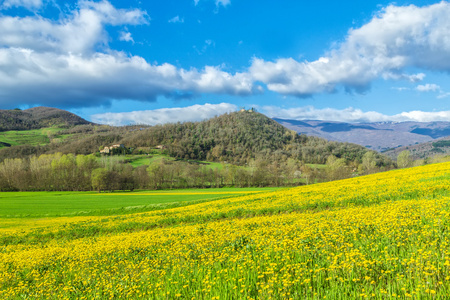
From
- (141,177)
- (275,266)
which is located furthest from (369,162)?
(275,266)

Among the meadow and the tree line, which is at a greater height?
the meadow

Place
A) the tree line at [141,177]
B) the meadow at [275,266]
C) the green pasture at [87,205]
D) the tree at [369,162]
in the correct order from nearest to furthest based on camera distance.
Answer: the meadow at [275,266] < the green pasture at [87,205] < the tree line at [141,177] < the tree at [369,162]

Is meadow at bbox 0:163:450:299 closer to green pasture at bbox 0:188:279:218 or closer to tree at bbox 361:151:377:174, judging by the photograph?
green pasture at bbox 0:188:279:218

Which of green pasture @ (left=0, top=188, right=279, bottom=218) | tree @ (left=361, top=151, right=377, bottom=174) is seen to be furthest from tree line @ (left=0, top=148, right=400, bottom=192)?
green pasture @ (left=0, top=188, right=279, bottom=218)

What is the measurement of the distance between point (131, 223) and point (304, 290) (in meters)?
22.0

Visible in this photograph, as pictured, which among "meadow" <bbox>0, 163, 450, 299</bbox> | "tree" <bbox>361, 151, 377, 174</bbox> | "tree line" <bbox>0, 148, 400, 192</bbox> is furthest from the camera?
"tree" <bbox>361, 151, 377, 174</bbox>

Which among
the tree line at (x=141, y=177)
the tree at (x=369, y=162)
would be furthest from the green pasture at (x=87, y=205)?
the tree at (x=369, y=162)

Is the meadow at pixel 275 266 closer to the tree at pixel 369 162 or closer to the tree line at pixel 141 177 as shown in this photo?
the tree line at pixel 141 177

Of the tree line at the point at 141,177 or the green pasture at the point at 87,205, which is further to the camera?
the tree line at the point at 141,177

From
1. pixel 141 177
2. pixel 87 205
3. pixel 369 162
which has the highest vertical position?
pixel 369 162

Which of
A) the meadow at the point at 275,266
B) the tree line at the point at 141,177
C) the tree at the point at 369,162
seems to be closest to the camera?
the meadow at the point at 275,266

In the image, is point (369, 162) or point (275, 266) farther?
point (369, 162)

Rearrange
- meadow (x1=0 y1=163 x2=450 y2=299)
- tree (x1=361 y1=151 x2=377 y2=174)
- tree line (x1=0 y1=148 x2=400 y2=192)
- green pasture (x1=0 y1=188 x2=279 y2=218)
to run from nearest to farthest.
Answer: meadow (x1=0 y1=163 x2=450 y2=299) < green pasture (x1=0 y1=188 x2=279 y2=218) < tree line (x1=0 y1=148 x2=400 y2=192) < tree (x1=361 y1=151 x2=377 y2=174)

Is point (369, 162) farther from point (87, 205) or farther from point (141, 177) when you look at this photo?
point (87, 205)
